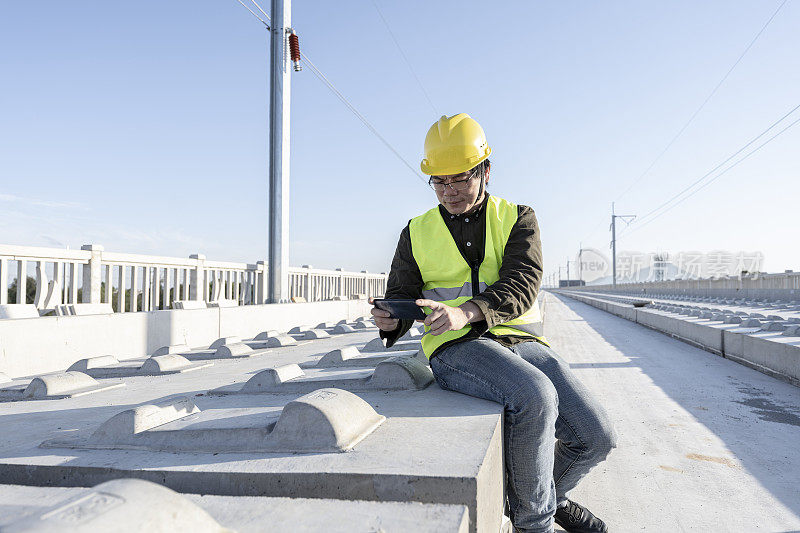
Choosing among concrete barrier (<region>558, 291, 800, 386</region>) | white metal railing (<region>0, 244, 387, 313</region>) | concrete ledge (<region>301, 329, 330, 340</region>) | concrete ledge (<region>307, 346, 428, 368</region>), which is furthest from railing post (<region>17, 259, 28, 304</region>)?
concrete barrier (<region>558, 291, 800, 386</region>)

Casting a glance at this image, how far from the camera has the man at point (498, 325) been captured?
8.43 feet

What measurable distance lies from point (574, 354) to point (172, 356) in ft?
22.7

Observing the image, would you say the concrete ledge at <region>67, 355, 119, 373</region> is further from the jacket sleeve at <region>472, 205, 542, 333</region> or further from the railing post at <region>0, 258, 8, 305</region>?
the jacket sleeve at <region>472, 205, 542, 333</region>

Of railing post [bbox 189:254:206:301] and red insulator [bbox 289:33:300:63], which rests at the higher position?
red insulator [bbox 289:33:300:63]

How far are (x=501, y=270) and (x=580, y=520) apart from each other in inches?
53.0

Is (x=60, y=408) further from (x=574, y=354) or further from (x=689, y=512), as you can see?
(x=574, y=354)

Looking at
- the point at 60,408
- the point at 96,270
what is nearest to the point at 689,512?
the point at 60,408

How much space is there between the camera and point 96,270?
8.95 m

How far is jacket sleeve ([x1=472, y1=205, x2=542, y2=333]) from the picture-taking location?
2820 mm

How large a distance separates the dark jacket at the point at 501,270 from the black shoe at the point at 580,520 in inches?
35.5

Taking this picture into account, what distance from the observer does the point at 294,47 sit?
12984mm

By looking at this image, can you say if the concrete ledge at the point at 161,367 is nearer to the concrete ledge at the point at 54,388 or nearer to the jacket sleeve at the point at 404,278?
the concrete ledge at the point at 54,388

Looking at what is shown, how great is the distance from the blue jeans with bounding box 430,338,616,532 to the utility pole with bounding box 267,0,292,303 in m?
10.4

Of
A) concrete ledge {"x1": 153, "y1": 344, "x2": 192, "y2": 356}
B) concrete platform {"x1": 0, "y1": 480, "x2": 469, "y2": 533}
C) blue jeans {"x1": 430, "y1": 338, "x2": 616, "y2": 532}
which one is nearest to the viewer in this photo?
concrete platform {"x1": 0, "y1": 480, "x2": 469, "y2": 533}
